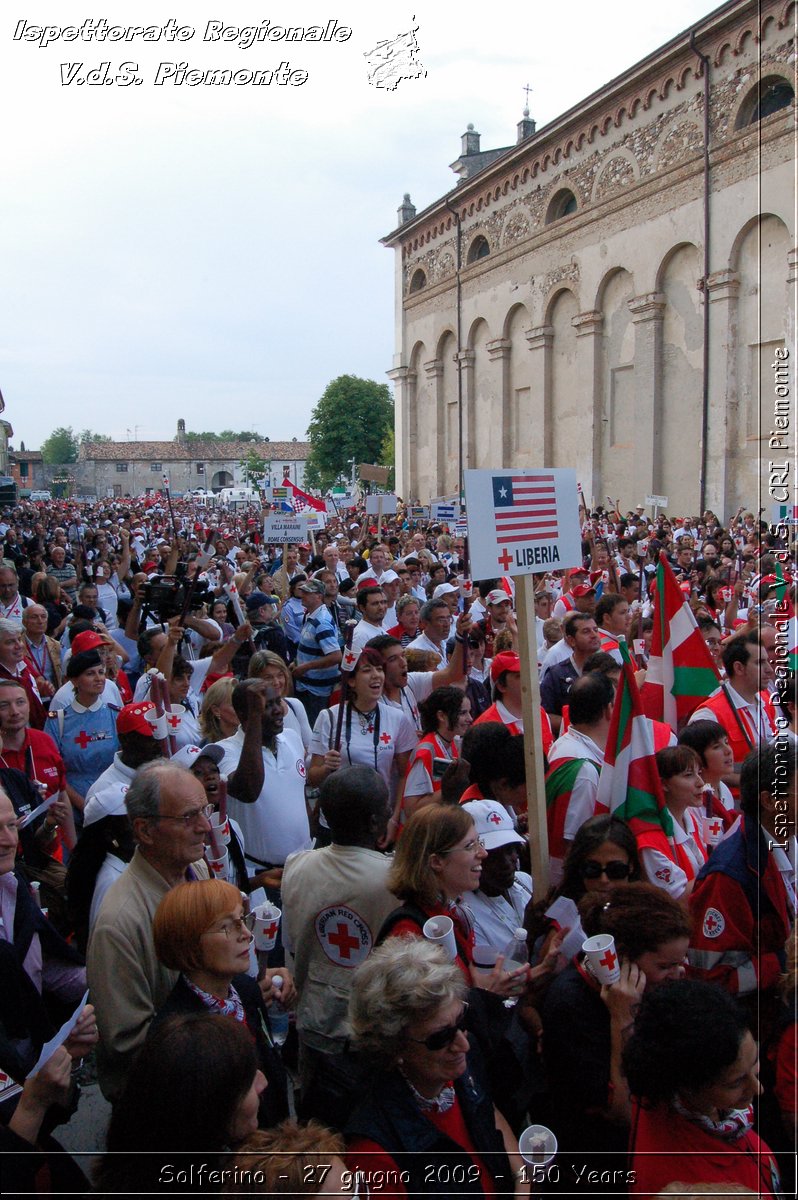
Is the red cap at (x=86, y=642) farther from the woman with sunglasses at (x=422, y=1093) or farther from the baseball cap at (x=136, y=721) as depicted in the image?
the woman with sunglasses at (x=422, y=1093)

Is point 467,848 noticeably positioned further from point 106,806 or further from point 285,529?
point 285,529

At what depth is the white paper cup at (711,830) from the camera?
13.9 ft

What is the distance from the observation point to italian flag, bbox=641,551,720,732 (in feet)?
19.0

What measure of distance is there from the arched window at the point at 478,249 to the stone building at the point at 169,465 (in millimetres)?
75136

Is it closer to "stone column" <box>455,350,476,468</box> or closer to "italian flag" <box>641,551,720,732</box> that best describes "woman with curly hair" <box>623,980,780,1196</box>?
"italian flag" <box>641,551,720,732</box>

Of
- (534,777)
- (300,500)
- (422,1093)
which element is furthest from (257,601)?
(300,500)

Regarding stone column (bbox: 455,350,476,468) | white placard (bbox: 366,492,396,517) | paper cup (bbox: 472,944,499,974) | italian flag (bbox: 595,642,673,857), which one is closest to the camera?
paper cup (bbox: 472,944,499,974)

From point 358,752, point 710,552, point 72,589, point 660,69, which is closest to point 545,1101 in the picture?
point 358,752

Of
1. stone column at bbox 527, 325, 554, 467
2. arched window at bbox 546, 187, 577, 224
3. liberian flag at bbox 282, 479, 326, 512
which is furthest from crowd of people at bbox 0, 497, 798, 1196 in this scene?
arched window at bbox 546, 187, 577, 224

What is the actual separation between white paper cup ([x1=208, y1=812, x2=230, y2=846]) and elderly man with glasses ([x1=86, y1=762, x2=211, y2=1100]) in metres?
0.30

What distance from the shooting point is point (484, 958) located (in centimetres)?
303

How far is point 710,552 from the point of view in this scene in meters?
14.9

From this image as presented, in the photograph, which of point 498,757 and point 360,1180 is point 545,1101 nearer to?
point 360,1180

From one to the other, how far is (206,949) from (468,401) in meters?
36.9
